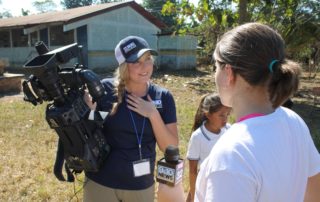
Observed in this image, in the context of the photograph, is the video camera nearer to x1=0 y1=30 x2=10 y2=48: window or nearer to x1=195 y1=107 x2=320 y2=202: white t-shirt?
x1=195 y1=107 x2=320 y2=202: white t-shirt

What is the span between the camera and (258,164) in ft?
3.91

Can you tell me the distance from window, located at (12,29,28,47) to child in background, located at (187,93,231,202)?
2140cm

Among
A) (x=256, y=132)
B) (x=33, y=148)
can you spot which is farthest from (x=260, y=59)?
(x=33, y=148)

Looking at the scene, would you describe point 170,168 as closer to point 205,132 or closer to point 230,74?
point 230,74

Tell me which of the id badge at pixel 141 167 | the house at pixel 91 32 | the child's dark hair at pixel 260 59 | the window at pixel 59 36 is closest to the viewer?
the child's dark hair at pixel 260 59

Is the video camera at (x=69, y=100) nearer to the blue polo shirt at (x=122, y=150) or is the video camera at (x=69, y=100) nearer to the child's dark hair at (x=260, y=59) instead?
the blue polo shirt at (x=122, y=150)

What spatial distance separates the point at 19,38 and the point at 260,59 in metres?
24.0

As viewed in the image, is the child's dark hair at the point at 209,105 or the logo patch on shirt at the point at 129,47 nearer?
the logo patch on shirt at the point at 129,47

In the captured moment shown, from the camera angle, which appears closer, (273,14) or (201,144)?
(201,144)

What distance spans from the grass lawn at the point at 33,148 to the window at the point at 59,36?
30.9 ft

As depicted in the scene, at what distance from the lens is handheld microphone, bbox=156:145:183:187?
5.23ft

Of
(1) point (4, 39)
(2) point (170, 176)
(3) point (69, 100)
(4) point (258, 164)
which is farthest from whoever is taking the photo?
(1) point (4, 39)

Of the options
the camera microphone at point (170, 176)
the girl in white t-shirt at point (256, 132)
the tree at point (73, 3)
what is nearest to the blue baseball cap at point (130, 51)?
the camera microphone at point (170, 176)

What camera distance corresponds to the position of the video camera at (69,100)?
2.09 m
